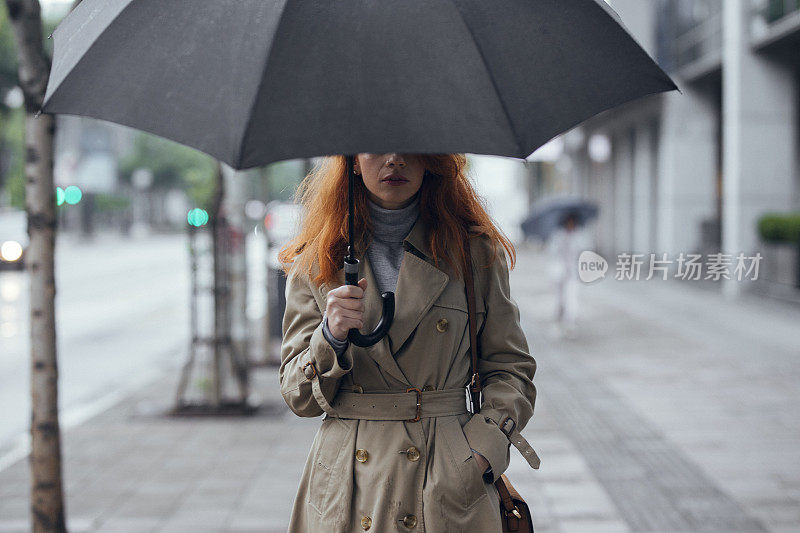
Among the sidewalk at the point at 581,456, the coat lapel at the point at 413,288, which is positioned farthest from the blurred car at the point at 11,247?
the coat lapel at the point at 413,288

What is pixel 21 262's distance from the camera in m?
24.2

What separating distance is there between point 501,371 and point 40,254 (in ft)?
8.32

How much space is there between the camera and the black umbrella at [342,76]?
194 centimetres

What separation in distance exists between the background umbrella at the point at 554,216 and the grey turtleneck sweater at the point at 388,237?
10217 mm

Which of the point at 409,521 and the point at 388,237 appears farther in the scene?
the point at 388,237

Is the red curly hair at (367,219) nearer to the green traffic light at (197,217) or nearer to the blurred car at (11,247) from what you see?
the green traffic light at (197,217)

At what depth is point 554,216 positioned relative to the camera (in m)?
12.5

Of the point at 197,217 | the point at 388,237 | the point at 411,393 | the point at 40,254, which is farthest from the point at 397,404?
the point at 197,217

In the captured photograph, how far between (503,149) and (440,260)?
0.42 metres

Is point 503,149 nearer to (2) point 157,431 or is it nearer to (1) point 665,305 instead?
(2) point 157,431

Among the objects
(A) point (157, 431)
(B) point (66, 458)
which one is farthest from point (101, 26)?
(A) point (157, 431)

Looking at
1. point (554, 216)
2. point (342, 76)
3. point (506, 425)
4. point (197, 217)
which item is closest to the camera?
point (342, 76)

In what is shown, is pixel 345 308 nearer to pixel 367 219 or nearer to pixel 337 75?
pixel 367 219

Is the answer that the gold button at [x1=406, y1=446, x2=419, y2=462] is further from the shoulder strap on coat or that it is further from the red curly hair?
the red curly hair
